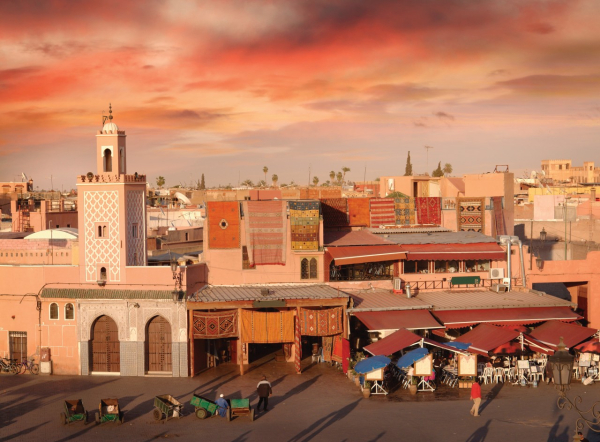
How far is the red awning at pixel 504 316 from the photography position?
2702cm

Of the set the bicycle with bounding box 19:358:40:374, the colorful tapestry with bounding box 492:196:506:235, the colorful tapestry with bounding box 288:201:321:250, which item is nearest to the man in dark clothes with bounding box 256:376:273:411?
the colorful tapestry with bounding box 288:201:321:250

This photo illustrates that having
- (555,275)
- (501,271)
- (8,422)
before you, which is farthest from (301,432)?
(555,275)

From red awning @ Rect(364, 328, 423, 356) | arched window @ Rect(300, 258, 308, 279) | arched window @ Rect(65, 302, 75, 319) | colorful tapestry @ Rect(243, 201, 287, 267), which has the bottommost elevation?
red awning @ Rect(364, 328, 423, 356)

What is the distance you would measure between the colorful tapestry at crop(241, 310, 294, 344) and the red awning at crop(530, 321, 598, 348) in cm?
900

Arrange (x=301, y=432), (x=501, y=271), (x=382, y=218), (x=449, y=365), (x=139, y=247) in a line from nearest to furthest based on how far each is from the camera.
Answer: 1. (x=301, y=432)
2. (x=449, y=365)
3. (x=139, y=247)
4. (x=501, y=271)
5. (x=382, y=218)

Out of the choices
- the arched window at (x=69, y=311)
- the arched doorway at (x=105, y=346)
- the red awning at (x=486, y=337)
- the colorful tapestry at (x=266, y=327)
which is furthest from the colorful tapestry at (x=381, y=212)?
the arched window at (x=69, y=311)

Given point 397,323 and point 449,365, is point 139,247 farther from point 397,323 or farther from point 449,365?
point 449,365

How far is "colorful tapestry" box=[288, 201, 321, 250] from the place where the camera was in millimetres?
29297

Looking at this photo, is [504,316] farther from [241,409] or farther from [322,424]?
[241,409]

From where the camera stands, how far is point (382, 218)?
34594 millimetres

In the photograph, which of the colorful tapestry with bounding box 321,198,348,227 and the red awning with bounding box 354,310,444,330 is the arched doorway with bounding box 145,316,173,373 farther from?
the colorful tapestry with bounding box 321,198,348,227

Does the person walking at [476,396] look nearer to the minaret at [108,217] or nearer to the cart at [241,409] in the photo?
the cart at [241,409]

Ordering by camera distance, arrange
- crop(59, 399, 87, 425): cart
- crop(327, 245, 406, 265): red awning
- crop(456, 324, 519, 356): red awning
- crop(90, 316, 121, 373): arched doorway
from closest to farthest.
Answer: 1. crop(59, 399, 87, 425): cart
2. crop(456, 324, 519, 356): red awning
3. crop(90, 316, 121, 373): arched doorway
4. crop(327, 245, 406, 265): red awning

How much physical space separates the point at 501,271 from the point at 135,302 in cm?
1520
